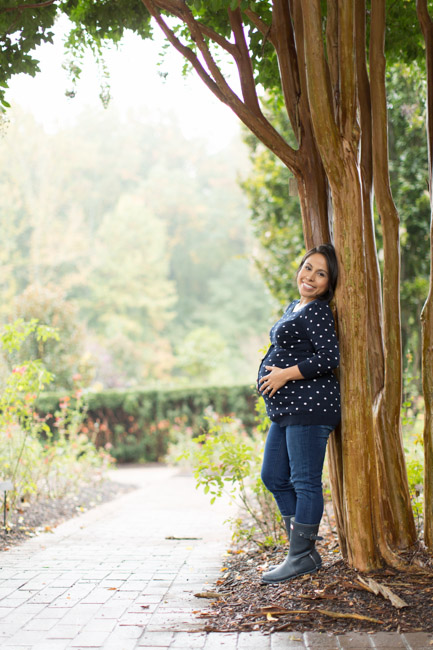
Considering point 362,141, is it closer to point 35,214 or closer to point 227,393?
point 227,393

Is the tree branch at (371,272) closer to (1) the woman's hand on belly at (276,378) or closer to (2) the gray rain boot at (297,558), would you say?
(1) the woman's hand on belly at (276,378)

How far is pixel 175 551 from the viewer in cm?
425

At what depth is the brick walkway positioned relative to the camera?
247 cm

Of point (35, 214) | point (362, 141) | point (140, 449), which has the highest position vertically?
point (35, 214)

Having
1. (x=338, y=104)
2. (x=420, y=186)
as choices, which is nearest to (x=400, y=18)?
(x=338, y=104)

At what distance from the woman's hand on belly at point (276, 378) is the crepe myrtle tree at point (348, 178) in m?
0.27

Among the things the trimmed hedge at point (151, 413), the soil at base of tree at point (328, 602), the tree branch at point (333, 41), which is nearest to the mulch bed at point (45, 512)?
the soil at base of tree at point (328, 602)

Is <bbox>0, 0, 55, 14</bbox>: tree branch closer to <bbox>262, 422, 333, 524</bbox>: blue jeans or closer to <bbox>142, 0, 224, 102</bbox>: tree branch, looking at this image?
<bbox>142, 0, 224, 102</bbox>: tree branch

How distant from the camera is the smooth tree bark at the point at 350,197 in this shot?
3.17m

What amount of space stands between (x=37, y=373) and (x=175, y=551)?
212 centimetres

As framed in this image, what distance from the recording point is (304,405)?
10.2ft

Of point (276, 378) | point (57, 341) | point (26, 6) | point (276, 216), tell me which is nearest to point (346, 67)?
point (276, 378)

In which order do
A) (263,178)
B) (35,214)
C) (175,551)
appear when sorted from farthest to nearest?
(35,214), (263,178), (175,551)

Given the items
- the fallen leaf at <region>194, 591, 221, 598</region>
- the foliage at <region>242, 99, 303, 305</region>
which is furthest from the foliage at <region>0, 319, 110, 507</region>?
the foliage at <region>242, 99, 303, 305</region>
